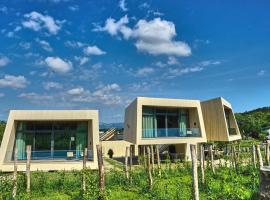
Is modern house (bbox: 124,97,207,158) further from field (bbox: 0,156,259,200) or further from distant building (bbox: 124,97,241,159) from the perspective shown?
field (bbox: 0,156,259,200)

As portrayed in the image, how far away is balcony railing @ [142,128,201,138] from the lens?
2675 cm

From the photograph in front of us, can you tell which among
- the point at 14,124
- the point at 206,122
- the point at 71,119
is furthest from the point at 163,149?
the point at 14,124

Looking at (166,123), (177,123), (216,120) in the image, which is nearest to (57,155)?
(166,123)

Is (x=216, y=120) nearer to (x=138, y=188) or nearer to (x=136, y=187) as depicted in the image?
(x=136, y=187)

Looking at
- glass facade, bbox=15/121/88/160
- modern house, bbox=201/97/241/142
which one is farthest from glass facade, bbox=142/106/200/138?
glass facade, bbox=15/121/88/160

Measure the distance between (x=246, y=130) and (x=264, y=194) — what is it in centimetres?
5068

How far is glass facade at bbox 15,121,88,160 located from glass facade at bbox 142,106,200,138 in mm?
5144

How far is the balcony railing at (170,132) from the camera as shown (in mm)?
26753

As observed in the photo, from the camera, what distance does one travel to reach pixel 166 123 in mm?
29266

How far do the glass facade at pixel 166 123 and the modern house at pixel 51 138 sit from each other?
4.95 m

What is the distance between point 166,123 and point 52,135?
1006 centimetres

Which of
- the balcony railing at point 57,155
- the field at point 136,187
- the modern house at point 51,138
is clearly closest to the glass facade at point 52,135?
the modern house at point 51,138

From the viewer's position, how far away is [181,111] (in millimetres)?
30031

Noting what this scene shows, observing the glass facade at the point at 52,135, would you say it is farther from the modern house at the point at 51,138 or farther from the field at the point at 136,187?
the field at the point at 136,187
